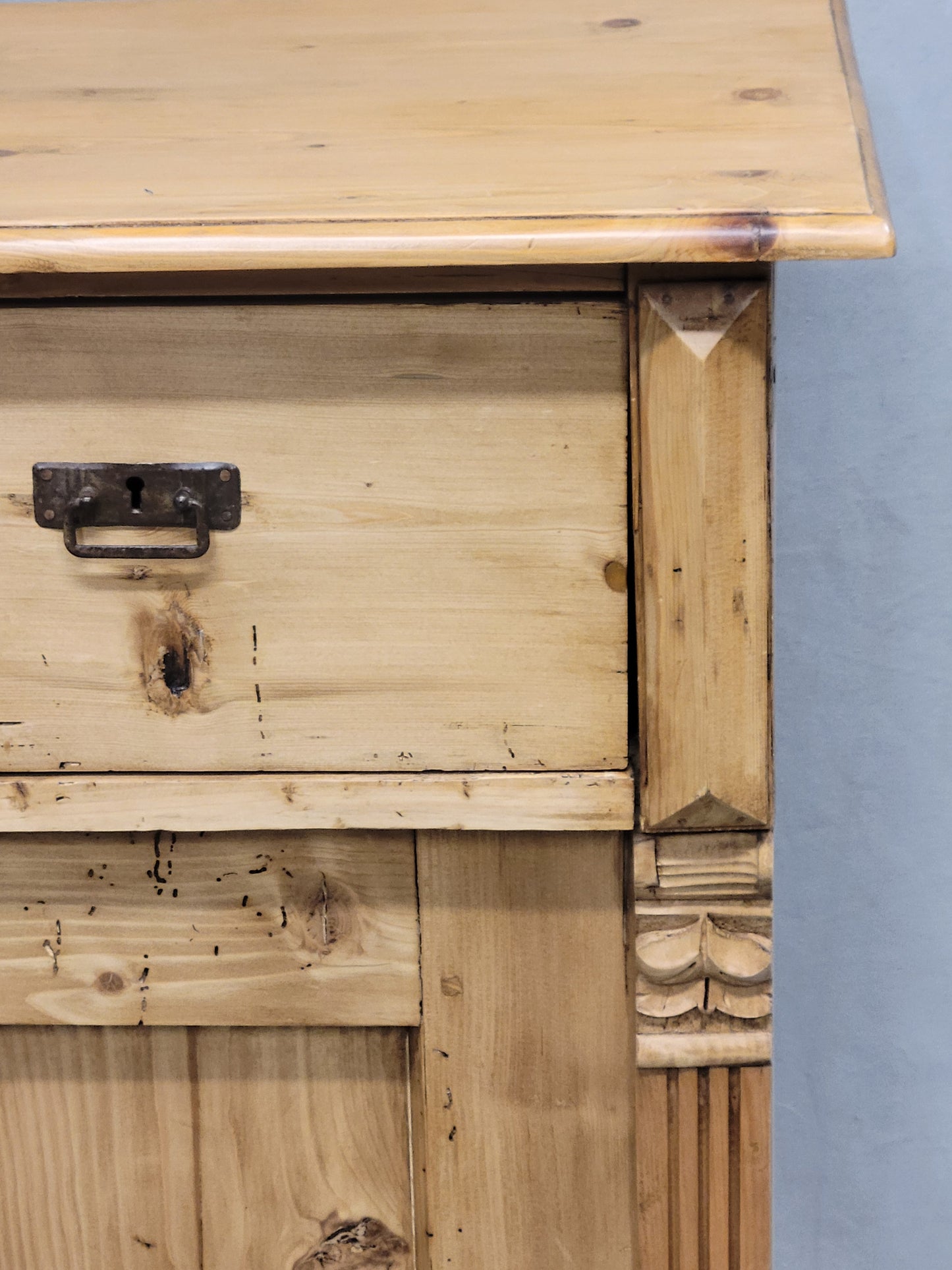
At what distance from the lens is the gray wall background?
88 centimetres

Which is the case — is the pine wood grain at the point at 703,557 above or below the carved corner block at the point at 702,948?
above

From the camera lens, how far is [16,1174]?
67 cm

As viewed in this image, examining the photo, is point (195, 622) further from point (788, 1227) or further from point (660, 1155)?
point (788, 1227)

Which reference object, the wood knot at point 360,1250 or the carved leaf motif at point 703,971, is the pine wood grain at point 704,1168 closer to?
the carved leaf motif at point 703,971

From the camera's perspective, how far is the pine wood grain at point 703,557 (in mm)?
510

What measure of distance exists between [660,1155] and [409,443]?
37 cm

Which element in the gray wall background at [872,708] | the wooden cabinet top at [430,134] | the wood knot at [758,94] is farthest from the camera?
the gray wall background at [872,708]

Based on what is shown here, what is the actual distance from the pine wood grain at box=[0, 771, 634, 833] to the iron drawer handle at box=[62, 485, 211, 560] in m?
0.11

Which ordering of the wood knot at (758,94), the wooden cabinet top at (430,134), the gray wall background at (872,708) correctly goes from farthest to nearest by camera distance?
the gray wall background at (872,708), the wood knot at (758,94), the wooden cabinet top at (430,134)

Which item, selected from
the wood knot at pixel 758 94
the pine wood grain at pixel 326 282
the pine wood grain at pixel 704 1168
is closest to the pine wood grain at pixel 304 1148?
the pine wood grain at pixel 704 1168

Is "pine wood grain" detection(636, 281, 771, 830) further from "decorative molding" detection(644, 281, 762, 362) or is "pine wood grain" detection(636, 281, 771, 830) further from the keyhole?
the keyhole

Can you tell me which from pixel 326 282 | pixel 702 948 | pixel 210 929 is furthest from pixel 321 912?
pixel 326 282

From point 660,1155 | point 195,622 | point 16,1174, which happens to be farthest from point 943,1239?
point 195,622

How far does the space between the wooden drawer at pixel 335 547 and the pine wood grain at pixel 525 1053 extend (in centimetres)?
7
